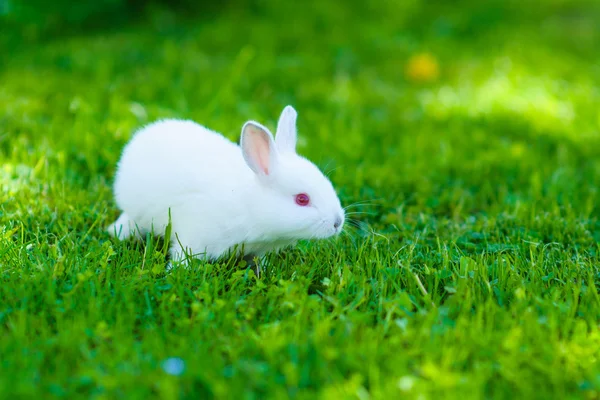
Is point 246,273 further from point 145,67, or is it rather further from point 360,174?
point 145,67

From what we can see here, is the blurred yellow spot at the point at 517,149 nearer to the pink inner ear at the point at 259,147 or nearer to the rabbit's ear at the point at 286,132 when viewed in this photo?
the rabbit's ear at the point at 286,132

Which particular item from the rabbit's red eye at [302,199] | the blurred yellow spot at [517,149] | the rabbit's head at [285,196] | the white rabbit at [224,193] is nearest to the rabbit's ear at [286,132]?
the white rabbit at [224,193]

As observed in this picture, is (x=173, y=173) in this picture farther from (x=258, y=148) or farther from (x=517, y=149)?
(x=517, y=149)

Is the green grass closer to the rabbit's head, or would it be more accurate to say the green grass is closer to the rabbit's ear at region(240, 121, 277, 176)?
the rabbit's head

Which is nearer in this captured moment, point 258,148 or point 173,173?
point 258,148

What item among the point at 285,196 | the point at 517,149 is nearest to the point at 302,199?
the point at 285,196

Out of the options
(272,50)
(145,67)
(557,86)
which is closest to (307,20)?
(272,50)
